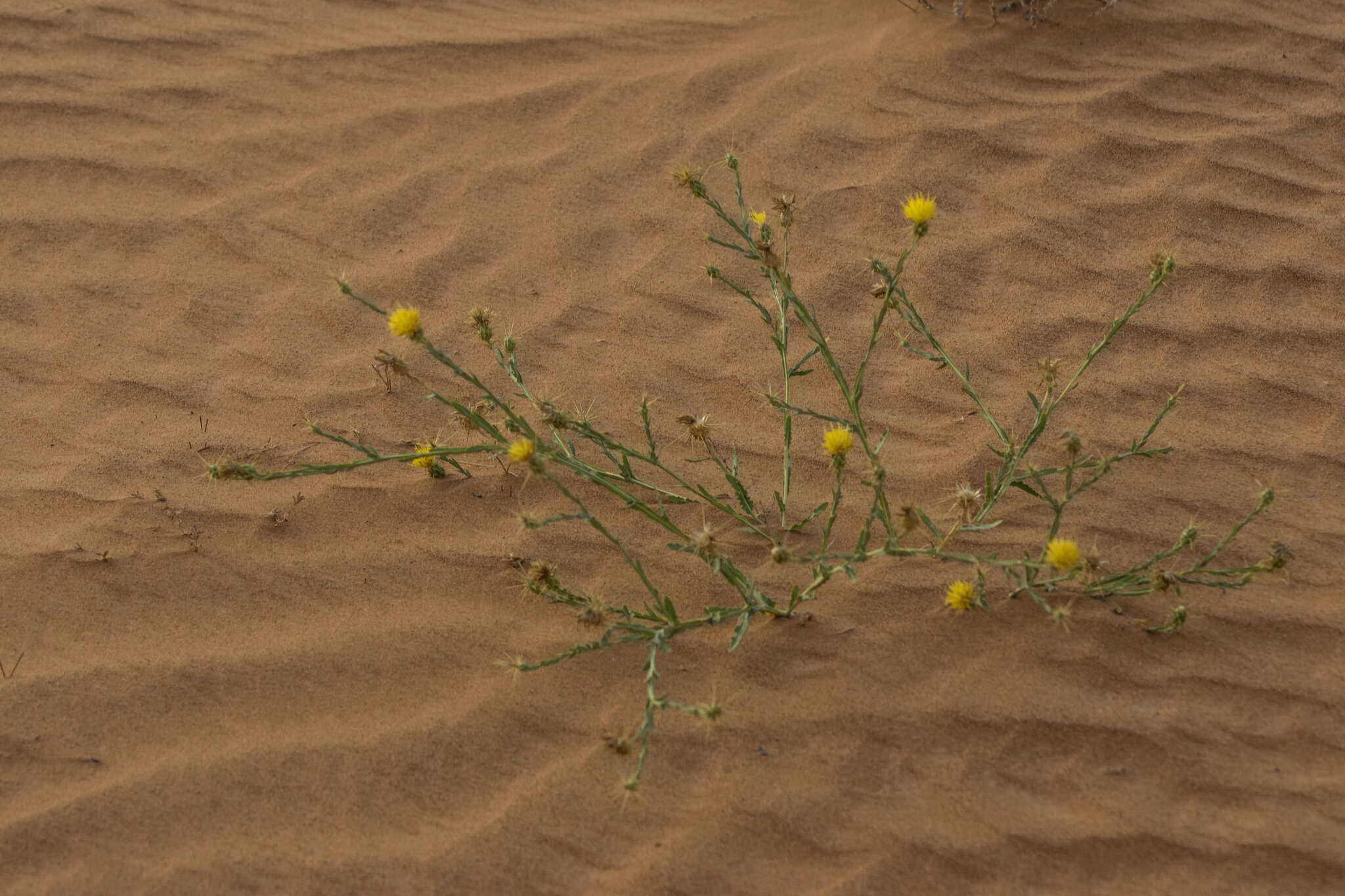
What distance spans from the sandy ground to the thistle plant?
0.05 meters

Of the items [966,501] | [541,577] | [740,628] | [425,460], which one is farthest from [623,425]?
[966,501]

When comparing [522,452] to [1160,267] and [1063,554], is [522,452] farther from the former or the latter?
[1160,267]

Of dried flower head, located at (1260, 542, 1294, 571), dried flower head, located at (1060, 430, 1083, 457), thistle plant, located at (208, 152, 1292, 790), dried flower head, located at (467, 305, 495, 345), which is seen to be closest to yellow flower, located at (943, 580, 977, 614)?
thistle plant, located at (208, 152, 1292, 790)

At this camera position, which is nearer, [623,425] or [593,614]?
[593,614]

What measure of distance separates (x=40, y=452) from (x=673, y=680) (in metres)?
1.71

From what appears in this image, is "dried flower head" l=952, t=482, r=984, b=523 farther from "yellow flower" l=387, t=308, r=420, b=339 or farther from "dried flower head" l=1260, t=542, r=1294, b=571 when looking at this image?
"yellow flower" l=387, t=308, r=420, b=339

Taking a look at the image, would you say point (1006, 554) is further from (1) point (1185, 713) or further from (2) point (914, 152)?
(2) point (914, 152)

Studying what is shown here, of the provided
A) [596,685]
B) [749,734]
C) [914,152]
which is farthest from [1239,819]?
[914,152]

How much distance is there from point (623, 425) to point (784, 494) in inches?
18.6

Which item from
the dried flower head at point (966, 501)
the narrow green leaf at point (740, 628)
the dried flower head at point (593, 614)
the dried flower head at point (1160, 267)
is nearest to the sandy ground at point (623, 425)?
the dried flower head at point (966, 501)

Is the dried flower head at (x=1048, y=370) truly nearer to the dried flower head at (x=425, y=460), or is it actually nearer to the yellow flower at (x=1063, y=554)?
the yellow flower at (x=1063, y=554)

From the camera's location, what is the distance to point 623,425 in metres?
2.73

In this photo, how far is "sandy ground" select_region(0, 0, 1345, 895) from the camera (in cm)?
206

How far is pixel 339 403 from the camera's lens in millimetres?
2805
